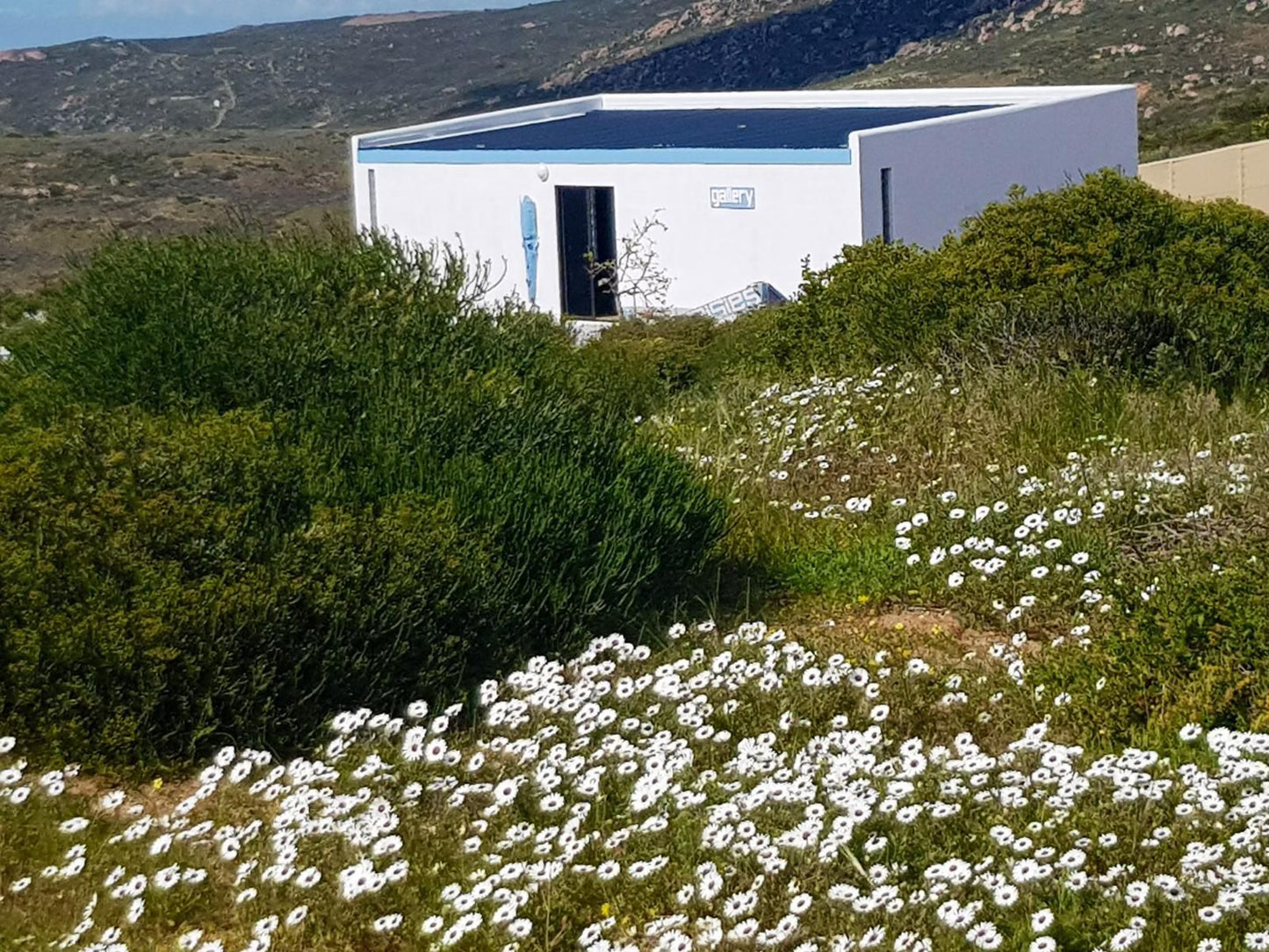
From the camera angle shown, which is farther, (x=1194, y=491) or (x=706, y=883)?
(x=1194, y=491)

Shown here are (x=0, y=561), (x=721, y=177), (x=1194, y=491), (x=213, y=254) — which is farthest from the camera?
(x=721, y=177)

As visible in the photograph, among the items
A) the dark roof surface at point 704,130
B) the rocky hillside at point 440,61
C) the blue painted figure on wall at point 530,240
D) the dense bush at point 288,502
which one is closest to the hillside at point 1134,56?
the rocky hillside at point 440,61

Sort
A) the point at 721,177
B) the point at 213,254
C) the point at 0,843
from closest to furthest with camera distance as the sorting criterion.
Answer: the point at 0,843 < the point at 213,254 < the point at 721,177

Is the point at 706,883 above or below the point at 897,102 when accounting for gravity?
below

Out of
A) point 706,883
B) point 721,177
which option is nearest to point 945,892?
point 706,883

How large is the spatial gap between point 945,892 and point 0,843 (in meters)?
2.68

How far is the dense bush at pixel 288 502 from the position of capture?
5.87 m

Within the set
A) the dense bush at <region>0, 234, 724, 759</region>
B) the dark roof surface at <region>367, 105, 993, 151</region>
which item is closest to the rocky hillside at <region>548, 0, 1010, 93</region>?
the dark roof surface at <region>367, 105, 993, 151</region>

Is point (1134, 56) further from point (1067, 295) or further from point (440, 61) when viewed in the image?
point (1067, 295)

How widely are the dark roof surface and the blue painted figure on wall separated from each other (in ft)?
2.51

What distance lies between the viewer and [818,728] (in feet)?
19.7

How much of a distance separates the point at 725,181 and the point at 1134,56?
48907 millimetres

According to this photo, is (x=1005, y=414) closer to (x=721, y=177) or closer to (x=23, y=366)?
(x=23, y=366)

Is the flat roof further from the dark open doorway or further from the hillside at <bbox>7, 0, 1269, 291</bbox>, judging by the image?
the hillside at <bbox>7, 0, 1269, 291</bbox>
